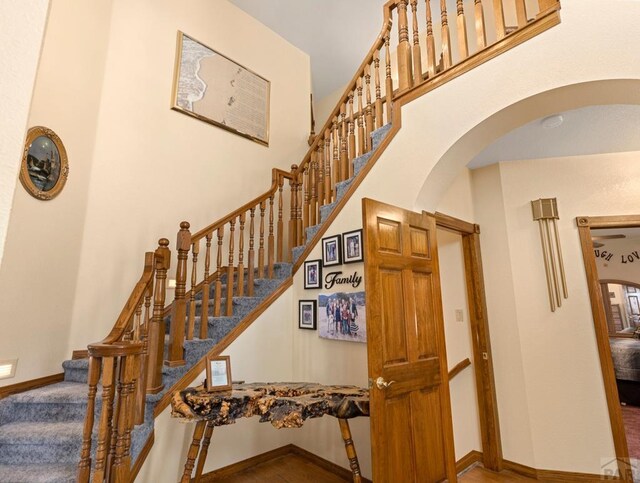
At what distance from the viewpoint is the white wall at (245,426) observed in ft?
7.88

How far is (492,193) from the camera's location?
3.51 meters

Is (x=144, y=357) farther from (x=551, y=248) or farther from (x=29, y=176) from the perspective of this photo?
(x=551, y=248)

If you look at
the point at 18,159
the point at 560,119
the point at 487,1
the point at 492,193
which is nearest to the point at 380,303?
the point at 18,159

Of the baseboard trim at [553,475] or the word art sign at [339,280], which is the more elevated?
the word art sign at [339,280]

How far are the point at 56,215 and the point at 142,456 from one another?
2.16 metres

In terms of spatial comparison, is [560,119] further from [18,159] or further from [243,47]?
[243,47]

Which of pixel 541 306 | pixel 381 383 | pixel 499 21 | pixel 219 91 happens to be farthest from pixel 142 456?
pixel 219 91

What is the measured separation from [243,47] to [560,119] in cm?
397

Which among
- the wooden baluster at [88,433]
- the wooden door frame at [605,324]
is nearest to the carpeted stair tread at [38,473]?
the wooden baluster at [88,433]

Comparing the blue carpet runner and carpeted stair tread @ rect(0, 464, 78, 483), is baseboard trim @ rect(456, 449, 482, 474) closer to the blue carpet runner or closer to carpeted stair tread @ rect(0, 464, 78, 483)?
the blue carpet runner

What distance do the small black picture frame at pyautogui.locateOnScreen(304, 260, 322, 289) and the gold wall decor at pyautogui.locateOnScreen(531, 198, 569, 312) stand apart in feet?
7.15

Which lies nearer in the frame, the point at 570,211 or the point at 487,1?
the point at 570,211

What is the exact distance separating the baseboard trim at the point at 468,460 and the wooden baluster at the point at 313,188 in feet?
8.70

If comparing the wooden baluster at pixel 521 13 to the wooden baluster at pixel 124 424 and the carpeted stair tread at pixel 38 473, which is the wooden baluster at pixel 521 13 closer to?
the wooden baluster at pixel 124 424
